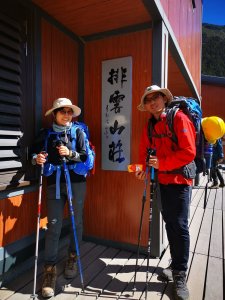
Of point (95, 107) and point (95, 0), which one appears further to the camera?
point (95, 107)

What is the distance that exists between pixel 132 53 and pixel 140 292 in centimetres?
326

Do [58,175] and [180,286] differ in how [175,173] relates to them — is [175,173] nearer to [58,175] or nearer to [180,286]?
[180,286]

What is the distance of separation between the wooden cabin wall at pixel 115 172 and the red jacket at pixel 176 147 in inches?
36.7

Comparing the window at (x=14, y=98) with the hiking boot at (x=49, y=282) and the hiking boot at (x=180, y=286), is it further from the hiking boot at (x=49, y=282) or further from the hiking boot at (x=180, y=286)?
the hiking boot at (x=180, y=286)

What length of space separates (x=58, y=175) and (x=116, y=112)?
1.53 m

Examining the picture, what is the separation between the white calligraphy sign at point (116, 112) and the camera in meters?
4.00

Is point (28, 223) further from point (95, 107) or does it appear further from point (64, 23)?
point (64, 23)

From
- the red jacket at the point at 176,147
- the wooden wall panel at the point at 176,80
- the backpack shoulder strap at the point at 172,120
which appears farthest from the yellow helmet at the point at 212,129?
the wooden wall panel at the point at 176,80

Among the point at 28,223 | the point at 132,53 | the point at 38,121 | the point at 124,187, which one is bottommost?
the point at 28,223

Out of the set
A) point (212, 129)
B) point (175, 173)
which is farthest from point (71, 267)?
point (212, 129)

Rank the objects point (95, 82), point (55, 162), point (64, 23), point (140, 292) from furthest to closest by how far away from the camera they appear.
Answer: point (95, 82)
point (64, 23)
point (55, 162)
point (140, 292)

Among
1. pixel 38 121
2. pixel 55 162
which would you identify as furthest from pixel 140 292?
pixel 38 121

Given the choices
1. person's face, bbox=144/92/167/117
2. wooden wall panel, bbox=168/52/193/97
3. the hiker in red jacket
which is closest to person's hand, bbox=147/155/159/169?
the hiker in red jacket

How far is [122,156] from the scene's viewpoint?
4.04 meters
